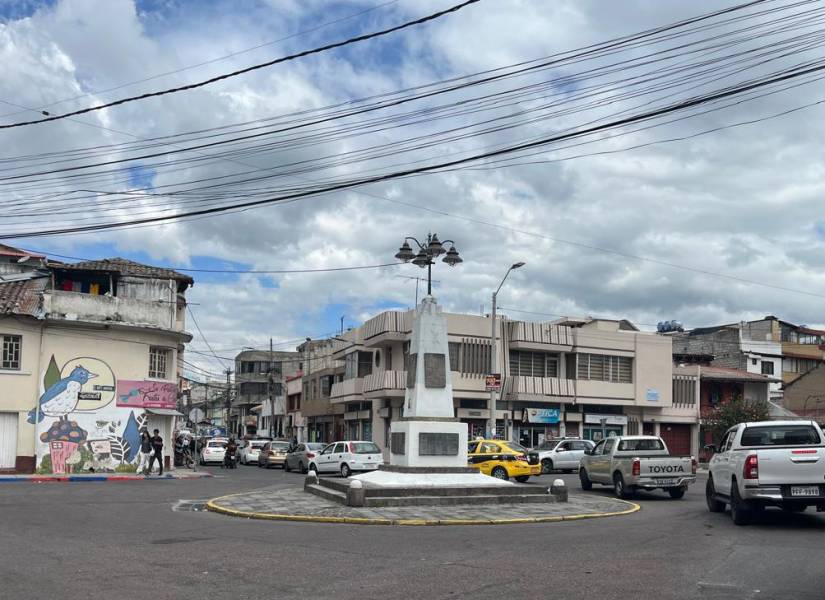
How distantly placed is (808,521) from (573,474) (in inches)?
845

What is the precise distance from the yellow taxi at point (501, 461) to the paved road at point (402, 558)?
11572 millimetres

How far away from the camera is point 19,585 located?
9.07 m

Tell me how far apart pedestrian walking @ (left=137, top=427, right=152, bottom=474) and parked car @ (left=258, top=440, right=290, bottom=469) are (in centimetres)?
1019

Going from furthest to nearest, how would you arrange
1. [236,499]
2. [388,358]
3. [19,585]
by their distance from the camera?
[388,358] → [236,499] → [19,585]

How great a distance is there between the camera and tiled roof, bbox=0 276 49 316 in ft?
104

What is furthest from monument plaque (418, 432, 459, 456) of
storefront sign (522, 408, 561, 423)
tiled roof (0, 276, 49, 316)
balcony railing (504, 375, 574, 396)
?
storefront sign (522, 408, 561, 423)

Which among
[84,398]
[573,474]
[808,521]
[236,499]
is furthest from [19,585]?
[573,474]

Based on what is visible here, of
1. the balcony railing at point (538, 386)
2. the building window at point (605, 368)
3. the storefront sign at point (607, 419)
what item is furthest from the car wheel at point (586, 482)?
the storefront sign at point (607, 419)

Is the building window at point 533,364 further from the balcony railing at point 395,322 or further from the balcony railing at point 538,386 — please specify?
the balcony railing at point 395,322

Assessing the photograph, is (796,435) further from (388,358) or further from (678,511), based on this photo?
(388,358)

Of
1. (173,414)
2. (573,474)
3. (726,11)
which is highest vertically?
(726,11)

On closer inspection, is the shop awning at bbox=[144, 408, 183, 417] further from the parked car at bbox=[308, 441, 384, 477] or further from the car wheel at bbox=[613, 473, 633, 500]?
the car wheel at bbox=[613, 473, 633, 500]

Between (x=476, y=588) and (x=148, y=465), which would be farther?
(x=148, y=465)

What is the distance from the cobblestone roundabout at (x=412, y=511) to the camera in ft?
53.8
